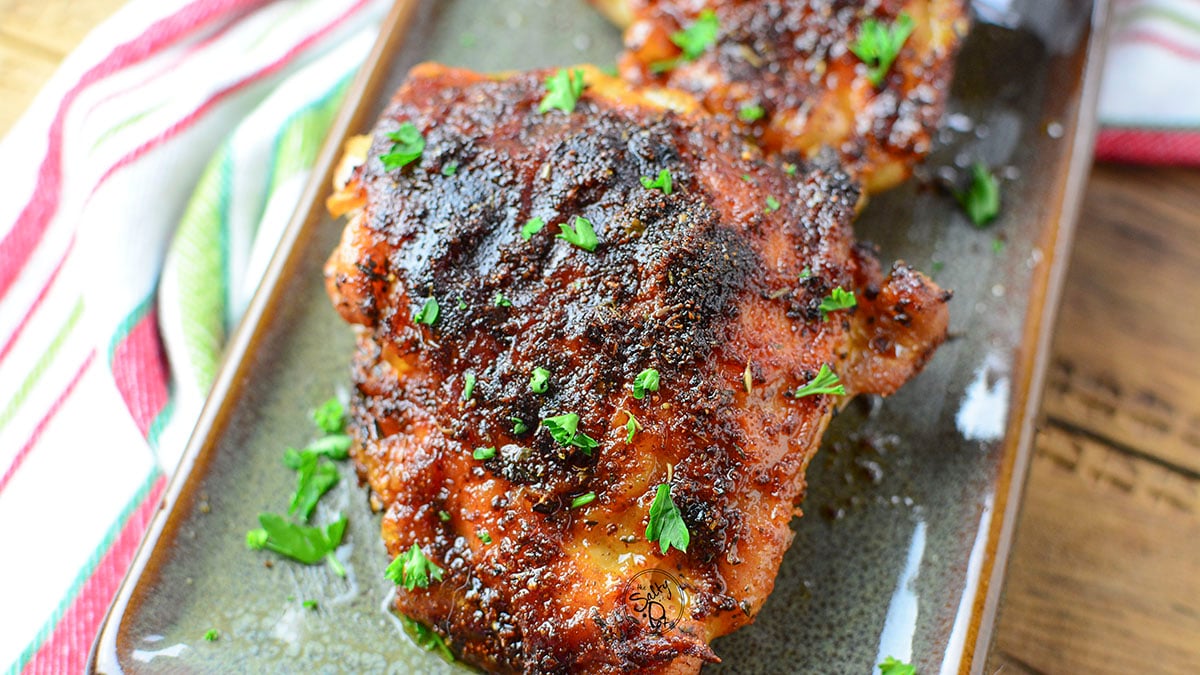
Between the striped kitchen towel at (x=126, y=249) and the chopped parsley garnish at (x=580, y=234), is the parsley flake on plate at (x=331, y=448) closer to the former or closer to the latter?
the striped kitchen towel at (x=126, y=249)

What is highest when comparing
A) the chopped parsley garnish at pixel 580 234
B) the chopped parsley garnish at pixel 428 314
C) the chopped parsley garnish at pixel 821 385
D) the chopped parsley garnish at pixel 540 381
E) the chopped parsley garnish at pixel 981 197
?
the chopped parsley garnish at pixel 580 234

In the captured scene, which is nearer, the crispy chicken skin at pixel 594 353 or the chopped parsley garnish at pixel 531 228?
the crispy chicken skin at pixel 594 353

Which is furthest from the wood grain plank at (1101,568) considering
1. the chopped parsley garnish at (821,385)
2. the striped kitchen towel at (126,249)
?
the striped kitchen towel at (126,249)

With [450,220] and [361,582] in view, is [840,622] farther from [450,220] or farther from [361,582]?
[450,220]

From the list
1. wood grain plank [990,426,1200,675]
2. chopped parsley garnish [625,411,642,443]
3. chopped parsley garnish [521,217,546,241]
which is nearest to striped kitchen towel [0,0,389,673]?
chopped parsley garnish [521,217,546,241]

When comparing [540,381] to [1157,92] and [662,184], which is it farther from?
[1157,92]

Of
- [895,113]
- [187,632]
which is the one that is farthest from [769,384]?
[187,632]

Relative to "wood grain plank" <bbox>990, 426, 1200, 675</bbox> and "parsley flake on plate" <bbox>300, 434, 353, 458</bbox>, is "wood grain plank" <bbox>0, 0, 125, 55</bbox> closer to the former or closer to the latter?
"parsley flake on plate" <bbox>300, 434, 353, 458</bbox>
